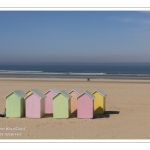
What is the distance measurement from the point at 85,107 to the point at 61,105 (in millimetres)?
839

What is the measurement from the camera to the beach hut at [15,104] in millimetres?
11312

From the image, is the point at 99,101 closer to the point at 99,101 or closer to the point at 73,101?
the point at 99,101

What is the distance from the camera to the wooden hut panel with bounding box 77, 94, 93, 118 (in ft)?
37.0

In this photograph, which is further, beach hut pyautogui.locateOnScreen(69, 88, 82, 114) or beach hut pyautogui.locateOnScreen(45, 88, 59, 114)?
beach hut pyautogui.locateOnScreen(69, 88, 82, 114)

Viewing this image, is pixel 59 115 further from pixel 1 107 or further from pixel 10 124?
pixel 1 107

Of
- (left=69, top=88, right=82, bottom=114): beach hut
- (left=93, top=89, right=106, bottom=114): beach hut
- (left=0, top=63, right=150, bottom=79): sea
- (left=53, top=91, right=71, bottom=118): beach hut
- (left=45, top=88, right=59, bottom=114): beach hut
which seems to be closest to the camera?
(left=53, top=91, right=71, bottom=118): beach hut

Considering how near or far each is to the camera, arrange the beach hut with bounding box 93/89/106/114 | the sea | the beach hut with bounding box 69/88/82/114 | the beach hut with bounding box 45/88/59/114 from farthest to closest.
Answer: the sea
the beach hut with bounding box 93/89/106/114
the beach hut with bounding box 69/88/82/114
the beach hut with bounding box 45/88/59/114

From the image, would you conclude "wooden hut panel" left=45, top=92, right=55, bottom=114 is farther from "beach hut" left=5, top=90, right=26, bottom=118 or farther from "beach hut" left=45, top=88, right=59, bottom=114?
"beach hut" left=5, top=90, right=26, bottom=118

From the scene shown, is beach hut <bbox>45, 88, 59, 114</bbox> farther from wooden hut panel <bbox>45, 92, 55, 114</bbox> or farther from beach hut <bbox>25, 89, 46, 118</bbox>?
beach hut <bbox>25, 89, 46, 118</bbox>

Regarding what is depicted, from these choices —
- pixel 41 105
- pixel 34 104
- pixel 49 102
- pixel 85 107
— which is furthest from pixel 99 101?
pixel 34 104

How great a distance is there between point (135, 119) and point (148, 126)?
1.14m

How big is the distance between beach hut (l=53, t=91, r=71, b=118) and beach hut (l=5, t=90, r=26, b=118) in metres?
1.14

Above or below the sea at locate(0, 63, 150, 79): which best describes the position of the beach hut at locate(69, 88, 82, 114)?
below

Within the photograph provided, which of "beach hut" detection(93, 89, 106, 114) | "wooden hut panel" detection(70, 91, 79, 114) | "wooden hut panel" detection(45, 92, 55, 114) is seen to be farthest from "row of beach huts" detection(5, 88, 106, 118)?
"beach hut" detection(93, 89, 106, 114)
